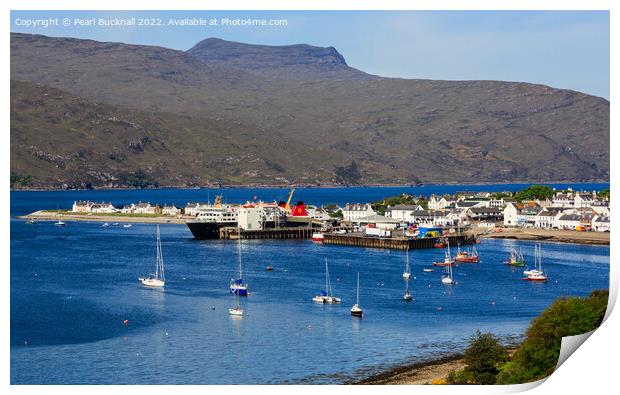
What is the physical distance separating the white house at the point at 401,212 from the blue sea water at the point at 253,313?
16.6 m

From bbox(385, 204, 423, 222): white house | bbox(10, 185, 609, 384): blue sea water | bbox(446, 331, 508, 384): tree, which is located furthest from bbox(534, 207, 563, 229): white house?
bbox(446, 331, 508, 384): tree

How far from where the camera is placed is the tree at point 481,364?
17.6 metres

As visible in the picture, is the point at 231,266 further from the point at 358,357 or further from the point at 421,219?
the point at 421,219

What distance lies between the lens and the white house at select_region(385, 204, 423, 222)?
6366 cm

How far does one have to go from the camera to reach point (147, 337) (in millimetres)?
23672

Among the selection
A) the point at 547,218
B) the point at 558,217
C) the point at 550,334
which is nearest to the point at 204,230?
the point at 547,218

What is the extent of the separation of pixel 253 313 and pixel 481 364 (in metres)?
10.5

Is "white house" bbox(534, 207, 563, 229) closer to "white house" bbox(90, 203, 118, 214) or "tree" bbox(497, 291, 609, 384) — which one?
"white house" bbox(90, 203, 118, 214)

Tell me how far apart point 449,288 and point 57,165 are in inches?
4450

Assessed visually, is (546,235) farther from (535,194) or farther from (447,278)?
(447,278)

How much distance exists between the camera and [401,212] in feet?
211

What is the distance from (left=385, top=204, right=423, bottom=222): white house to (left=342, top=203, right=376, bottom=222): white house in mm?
1165

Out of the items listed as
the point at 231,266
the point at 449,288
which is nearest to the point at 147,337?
the point at 449,288

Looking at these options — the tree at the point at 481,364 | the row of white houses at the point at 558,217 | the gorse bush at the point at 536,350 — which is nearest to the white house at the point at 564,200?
the row of white houses at the point at 558,217
